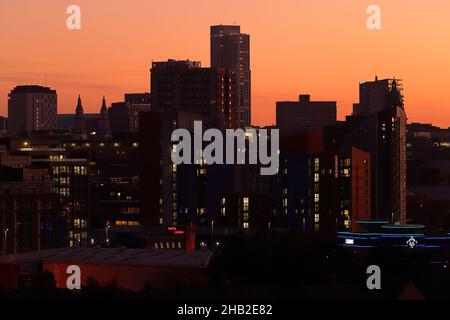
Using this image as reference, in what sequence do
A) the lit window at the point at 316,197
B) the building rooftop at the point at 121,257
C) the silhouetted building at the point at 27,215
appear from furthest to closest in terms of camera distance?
the lit window at the point at 316,197 → the silhouetted building at the point at 27,215 → the building rooftop at the point at 121,257

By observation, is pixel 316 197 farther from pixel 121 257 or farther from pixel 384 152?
pixel 121 257

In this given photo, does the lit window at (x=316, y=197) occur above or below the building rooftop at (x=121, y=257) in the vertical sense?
→ above

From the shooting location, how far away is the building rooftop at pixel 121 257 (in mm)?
79062

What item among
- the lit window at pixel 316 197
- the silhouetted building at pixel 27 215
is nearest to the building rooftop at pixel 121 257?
the silhouetted building at pixel 27 215

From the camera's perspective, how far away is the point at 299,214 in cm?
15050

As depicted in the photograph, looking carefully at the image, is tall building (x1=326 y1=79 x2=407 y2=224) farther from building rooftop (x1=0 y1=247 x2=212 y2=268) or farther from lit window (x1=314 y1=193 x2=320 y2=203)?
building rooftop (x1=0 y1=247 x2=212 y2=268)

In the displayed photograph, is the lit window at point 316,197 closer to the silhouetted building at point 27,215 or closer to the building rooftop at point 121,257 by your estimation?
the silhouetted building at point 27,215

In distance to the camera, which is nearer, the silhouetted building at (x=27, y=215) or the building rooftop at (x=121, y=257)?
the building rooftop at (x=121, y=257)

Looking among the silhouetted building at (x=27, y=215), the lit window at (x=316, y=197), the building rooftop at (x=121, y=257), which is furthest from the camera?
the lit window at (x=316, y=197)

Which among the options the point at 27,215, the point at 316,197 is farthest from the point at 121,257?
the point at 316,197

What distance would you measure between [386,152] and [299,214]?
22.7m

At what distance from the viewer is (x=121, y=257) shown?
8438cm

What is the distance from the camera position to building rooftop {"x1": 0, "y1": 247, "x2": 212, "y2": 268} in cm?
7906
